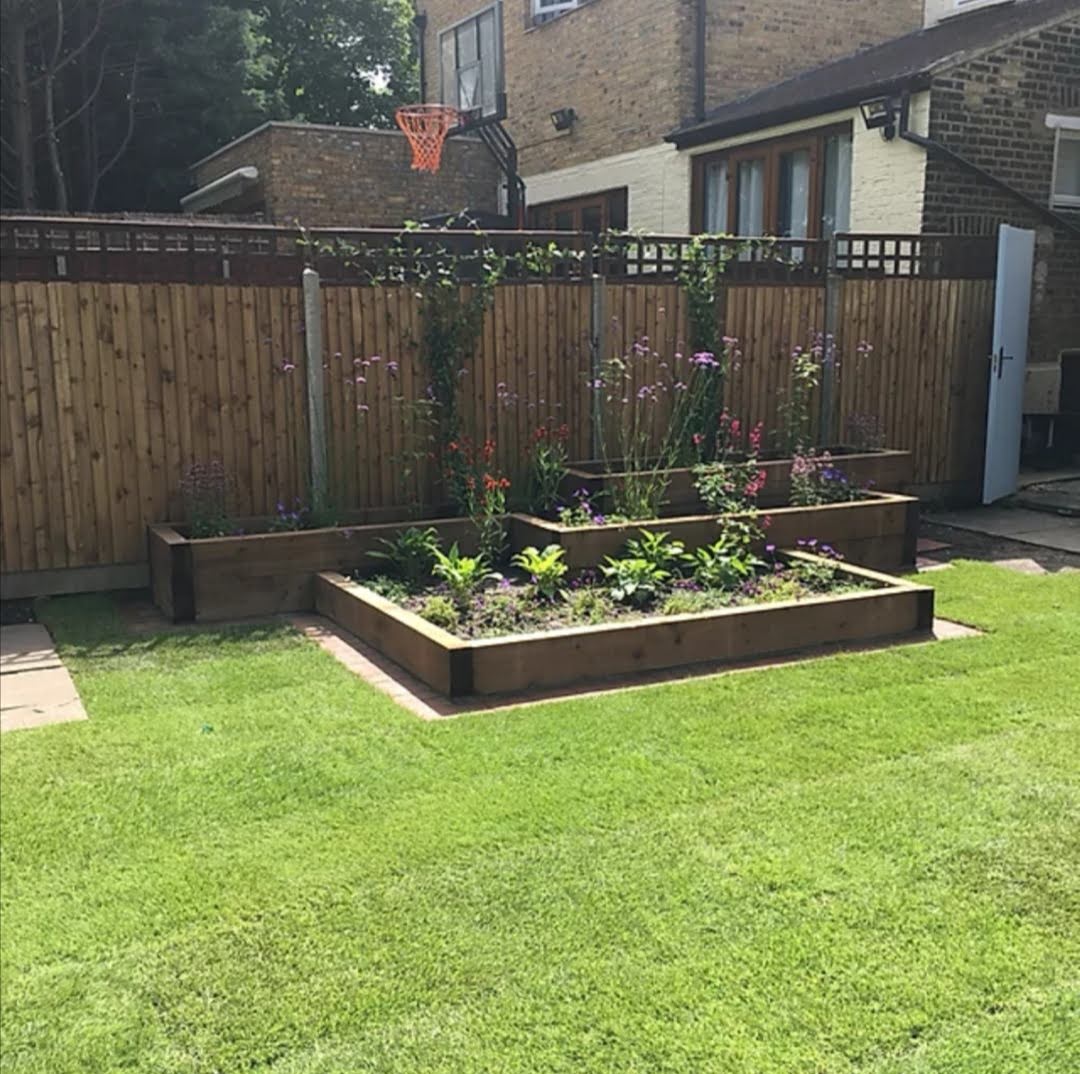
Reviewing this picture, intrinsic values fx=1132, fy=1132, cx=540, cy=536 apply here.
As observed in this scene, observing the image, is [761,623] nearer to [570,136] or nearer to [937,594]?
[937,594]

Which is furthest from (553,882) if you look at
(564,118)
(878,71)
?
(564,118)

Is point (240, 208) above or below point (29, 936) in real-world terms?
above

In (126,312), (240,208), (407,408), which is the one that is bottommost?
(407,408)

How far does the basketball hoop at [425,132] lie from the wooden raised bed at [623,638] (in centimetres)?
1212

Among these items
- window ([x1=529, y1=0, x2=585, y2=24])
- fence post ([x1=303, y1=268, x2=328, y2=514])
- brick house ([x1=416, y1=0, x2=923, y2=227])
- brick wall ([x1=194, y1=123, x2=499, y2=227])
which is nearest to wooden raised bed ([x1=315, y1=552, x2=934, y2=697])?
fence post ([x1=303, y1=268, x2=328, y2=514])

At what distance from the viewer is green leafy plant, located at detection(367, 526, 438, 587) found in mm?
6867

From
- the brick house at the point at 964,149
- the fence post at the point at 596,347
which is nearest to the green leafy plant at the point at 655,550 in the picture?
the fence post at the point at 596,347

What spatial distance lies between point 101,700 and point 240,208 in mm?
16014

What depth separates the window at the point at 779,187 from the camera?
41.1 feet

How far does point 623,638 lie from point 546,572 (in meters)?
0.90

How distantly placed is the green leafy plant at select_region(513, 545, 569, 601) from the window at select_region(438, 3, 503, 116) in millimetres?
14162

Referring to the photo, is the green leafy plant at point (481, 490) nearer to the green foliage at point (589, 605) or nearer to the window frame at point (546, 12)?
the green foliage at point (589, 605)

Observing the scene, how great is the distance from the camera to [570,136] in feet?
56.9

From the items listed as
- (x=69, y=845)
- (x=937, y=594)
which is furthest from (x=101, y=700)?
(x=937, y=594)
